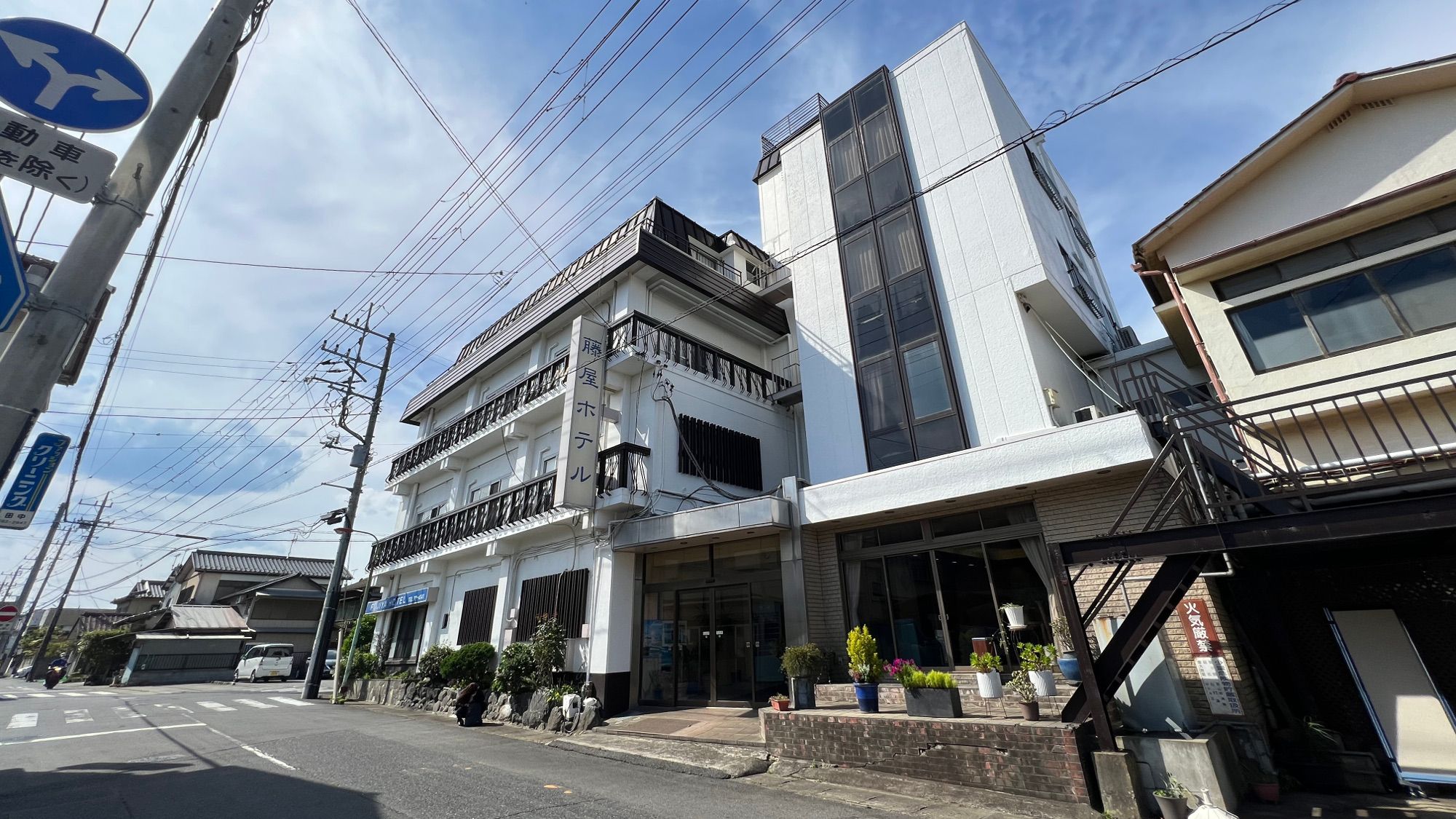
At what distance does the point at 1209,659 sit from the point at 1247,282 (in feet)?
18.5

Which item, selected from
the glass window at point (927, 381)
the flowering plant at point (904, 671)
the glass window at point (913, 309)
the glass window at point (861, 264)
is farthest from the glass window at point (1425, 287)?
the glass window at point (861, 264)

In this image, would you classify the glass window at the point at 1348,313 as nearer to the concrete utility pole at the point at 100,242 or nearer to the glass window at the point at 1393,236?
the glass window at the point at 1393,236

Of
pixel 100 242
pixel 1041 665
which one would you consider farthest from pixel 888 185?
pixel 100 242

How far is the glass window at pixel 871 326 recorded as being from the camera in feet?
42.1

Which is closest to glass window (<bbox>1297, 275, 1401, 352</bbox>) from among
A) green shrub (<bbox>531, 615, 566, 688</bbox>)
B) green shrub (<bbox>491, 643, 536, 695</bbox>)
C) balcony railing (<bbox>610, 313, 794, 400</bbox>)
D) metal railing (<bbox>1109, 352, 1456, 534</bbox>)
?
metal railing (<bbox>1109, 352, 1456, 534</bbox>)

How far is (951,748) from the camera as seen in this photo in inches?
267

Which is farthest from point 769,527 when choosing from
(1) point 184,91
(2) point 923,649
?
(1) point 184,91

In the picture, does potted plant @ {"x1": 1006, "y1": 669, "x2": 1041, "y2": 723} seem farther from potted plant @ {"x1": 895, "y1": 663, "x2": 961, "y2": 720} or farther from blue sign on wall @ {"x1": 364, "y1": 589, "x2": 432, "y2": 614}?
blue sign on wall @ {"x1": 364, "y1": 589, "x2": 432, "y2": 614}

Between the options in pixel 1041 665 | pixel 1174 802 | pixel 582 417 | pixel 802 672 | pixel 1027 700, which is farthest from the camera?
pixel 582 417

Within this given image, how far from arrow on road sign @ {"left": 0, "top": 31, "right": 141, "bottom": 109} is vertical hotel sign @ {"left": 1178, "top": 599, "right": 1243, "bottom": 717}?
12.4 m

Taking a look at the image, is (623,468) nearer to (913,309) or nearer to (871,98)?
(913,309)

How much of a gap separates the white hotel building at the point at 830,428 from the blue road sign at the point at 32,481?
332 inches

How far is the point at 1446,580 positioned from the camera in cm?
705

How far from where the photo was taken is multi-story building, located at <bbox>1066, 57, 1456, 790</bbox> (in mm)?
6383
